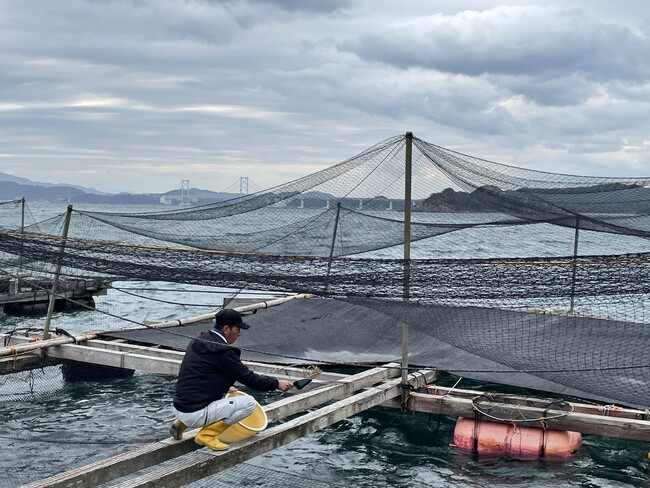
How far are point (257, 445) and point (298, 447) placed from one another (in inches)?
121

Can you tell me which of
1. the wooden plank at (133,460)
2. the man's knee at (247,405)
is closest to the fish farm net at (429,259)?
the wooden plank at (133,460)

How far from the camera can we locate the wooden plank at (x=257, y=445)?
6.34 m

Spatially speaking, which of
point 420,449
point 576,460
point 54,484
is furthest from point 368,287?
point 54,484

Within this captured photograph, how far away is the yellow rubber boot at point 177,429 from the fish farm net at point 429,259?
2.05m

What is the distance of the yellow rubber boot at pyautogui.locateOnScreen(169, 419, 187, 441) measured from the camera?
22.6 ft

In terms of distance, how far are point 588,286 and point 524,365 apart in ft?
4.84

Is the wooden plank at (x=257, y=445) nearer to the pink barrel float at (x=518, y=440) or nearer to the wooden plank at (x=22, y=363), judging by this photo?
the pink barrel float at (x=518, y=440)

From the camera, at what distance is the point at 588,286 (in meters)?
7.96

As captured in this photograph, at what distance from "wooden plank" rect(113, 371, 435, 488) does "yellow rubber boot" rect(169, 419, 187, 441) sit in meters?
0.22

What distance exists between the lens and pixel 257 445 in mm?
7164

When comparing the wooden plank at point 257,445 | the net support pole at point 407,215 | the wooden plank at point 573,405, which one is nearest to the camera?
the wooden plank at point 257,445

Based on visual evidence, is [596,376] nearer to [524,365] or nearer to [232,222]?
[524,365]

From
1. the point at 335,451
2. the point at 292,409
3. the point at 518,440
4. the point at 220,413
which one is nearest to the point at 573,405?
the point at 518,440

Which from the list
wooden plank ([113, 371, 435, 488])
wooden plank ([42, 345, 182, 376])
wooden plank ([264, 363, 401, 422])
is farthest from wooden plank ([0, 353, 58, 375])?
wooden plank ([264, 363, 401, 422])
